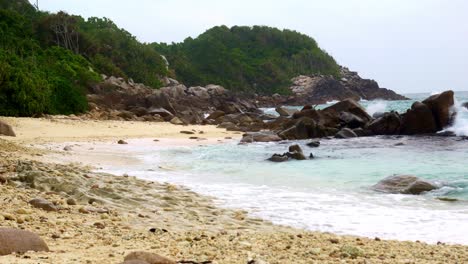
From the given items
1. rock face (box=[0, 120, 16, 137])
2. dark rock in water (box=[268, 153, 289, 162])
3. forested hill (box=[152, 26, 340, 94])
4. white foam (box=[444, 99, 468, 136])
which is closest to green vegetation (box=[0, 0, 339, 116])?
forested hill (box=[152, 26, 340, 94])

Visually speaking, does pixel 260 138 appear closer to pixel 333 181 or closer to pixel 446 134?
pixel 446 134

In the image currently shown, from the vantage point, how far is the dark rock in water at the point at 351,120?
73.1 ft

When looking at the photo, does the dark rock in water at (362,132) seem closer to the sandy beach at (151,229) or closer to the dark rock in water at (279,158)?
the dark rock in water at (279,158)

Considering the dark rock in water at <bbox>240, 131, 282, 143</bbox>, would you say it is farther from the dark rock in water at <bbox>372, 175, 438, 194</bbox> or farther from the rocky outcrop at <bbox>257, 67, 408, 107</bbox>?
the rocky outcrop at <bbox>257, 67, 408, 107</bbox>

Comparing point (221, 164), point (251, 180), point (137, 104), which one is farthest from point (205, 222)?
point (137, 104)

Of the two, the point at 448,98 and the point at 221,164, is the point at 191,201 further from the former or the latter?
the point at 448,98

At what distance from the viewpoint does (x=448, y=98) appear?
20.8 metres

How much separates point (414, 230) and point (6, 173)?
17.4ft

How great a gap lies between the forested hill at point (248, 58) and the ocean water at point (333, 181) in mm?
60111

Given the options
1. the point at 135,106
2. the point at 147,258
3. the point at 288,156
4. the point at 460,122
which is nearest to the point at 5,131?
the point at 288,156

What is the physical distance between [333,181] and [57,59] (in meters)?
29.7

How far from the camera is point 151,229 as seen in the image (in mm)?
4969

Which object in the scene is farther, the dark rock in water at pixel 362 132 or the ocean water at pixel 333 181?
the dark rock in water at pixel 362 132

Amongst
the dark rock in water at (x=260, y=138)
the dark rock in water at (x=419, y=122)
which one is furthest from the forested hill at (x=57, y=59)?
the dark rock in water at (x=419, y=122)
